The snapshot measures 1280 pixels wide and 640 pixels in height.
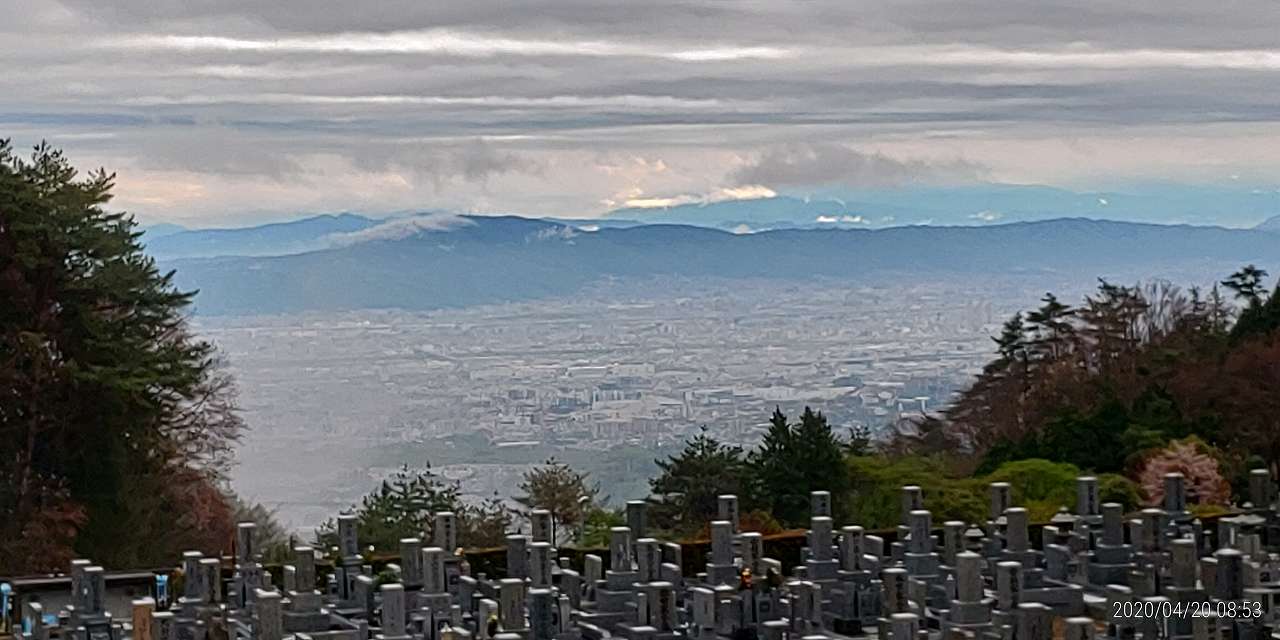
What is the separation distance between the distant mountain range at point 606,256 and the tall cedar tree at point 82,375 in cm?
1639

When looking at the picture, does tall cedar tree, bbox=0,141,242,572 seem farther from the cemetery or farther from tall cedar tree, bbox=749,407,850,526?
the cemetery

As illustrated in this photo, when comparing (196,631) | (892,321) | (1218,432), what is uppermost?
(892,321)

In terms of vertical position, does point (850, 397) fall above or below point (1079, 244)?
below

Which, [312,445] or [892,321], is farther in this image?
[892,321]

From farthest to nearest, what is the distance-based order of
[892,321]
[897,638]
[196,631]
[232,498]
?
1. [892,321]
2. [232,498]
3. [196,631]
4. [897,638]

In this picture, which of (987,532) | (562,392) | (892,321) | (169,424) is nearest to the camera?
(987,532)

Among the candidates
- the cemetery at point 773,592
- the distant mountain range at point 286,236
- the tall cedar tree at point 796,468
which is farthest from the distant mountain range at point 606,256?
the cemetery at point 773,592

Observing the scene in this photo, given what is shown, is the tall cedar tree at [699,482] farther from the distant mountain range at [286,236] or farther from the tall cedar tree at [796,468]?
the distant mountain range at [286,236]

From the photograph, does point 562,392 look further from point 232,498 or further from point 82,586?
point 82,586

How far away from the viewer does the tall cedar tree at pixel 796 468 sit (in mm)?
23562

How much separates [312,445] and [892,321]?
94.4 ft

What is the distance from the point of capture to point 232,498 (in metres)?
28.3

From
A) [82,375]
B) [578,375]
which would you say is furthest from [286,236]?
[82,375]

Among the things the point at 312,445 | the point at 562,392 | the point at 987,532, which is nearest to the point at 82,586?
the point at 987,532
